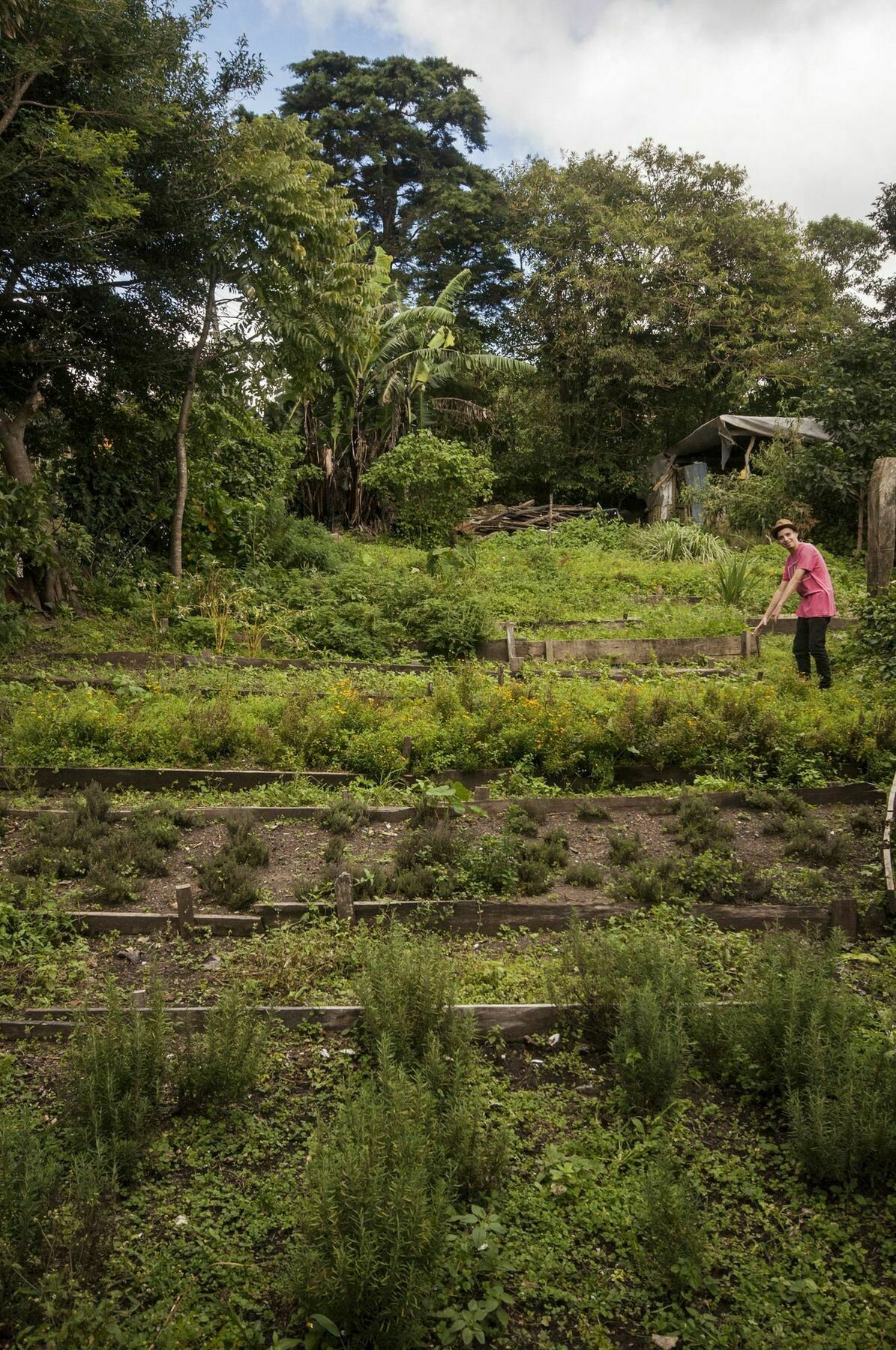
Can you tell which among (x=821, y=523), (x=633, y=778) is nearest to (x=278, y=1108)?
(x=633, y=778)

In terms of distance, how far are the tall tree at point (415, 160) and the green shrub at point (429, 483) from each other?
1217 cm

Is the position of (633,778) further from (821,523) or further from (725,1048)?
(821,523)

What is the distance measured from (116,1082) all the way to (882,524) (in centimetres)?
1057

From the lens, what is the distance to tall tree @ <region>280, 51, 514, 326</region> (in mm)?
29453

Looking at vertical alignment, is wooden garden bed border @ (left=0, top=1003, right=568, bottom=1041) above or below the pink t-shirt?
below

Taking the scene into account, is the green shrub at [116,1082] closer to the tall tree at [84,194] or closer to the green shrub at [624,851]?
the green shrub at [624,851]

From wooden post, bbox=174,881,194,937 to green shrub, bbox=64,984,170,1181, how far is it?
120 centimetres

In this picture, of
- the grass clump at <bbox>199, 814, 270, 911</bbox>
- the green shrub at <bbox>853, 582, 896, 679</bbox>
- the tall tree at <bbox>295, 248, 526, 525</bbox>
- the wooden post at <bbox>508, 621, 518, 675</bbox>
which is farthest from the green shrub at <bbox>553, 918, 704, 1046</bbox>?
the tall tree at <bbox>295, 248, 526, 525</bbox>

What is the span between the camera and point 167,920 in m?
5.31

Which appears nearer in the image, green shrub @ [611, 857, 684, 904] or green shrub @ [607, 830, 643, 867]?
green shrub @ [611, 857, 684, 904]

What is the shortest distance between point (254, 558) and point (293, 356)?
10.8 ft

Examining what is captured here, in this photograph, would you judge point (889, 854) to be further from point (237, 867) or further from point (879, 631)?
point (879, 631)

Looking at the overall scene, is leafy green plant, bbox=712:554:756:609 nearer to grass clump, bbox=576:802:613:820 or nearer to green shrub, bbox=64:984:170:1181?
grass clump, bbox=576:802:613:820

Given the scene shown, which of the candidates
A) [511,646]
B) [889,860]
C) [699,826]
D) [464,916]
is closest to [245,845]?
[464,916]
